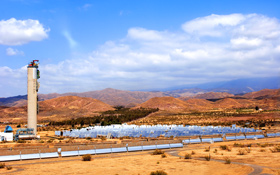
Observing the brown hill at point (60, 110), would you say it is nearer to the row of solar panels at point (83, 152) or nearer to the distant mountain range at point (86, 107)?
the distant mountain range at point (86, 107)

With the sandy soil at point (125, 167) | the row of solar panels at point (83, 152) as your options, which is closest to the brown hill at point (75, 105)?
the row of solar panels at point (83, 152)

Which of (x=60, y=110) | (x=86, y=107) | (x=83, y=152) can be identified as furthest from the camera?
(x=86, y=107)

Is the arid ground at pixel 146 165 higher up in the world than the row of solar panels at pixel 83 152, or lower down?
lower down

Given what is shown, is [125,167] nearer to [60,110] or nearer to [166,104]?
[60,110]

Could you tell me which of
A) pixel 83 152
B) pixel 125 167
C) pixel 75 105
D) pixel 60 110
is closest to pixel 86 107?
pixel 75 105

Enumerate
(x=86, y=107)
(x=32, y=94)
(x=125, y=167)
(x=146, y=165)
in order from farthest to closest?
(x=86, y=107)
(x=32, y=94)
(x=146, y=165)
(x=125, y=167)

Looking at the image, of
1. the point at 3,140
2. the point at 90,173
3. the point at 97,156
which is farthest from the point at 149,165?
the point at 3,140

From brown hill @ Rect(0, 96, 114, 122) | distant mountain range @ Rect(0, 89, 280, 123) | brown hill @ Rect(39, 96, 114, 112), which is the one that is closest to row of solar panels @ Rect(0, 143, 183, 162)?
brown hill @ Rect(0, 96, 114, 122)

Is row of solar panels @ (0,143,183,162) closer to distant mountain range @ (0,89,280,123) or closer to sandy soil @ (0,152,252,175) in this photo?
sandy soil @ (0,152,252,175)
